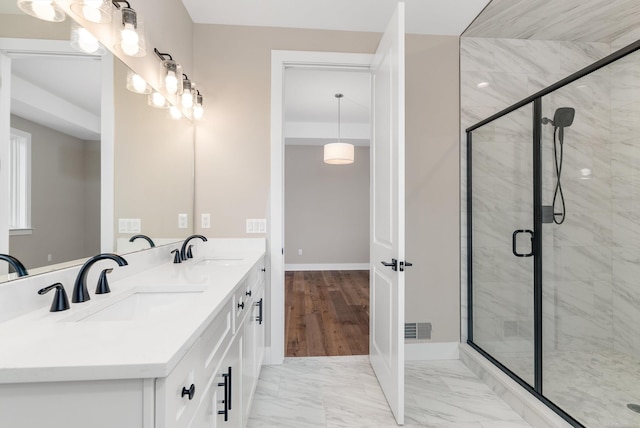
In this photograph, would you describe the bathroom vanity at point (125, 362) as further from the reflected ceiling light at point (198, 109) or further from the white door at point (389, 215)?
the reflected ceiling light at point (198, 109)

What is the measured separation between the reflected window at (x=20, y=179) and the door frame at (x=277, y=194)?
1.54 m

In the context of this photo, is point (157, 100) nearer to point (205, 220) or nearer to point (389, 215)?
point (205, 220)

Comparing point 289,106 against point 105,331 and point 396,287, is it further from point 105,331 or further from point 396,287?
point 105,331

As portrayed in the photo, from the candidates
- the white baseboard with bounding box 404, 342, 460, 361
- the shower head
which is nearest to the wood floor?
the white baseboard with bounding box 404, 342, 460, 361

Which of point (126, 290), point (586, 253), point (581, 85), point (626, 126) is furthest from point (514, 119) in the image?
point (126, 290)

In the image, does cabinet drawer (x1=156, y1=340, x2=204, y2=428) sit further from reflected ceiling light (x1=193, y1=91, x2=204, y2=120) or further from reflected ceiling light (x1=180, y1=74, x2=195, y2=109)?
reflected ceiling light (x1=193, y1=91, x2=204, y2=120)

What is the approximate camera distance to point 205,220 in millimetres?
2379

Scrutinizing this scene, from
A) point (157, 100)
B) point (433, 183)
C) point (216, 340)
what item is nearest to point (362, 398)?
point (216, 340)

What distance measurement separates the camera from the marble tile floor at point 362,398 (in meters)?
1.73

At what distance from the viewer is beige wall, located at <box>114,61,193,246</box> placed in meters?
1.41

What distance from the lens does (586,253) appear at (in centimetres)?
227

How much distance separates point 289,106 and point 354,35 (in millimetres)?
2274

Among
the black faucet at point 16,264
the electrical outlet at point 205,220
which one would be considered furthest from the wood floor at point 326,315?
the black faucet at point 16,264

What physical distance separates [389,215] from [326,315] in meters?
2.04
